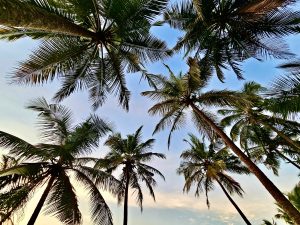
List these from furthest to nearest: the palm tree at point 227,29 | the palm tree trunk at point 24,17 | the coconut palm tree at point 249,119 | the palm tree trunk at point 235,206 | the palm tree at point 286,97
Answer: the palm tree trunk at point 235,206 → the coconut palm tree at point 249,119 → the palm tree at point 227,29 → the palm tree at point 286,97 → the palm tree trunk at point 24,17

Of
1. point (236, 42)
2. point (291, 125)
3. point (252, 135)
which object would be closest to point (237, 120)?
point (252, 135)

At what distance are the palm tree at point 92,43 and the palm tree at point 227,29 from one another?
3500 millimetres

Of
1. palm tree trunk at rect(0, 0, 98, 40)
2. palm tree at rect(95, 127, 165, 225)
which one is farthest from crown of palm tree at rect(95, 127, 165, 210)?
palm tree trunk at rect(0, 0, 98, 40)

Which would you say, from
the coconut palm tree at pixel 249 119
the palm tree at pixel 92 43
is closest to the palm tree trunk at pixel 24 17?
the palm tree at pixel 92 43

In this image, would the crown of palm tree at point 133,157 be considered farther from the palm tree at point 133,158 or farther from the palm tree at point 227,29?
the palm tree at point 227,29

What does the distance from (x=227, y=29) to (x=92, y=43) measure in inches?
321

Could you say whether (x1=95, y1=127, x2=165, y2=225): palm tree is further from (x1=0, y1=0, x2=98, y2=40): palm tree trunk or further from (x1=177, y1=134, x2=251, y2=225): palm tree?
(x1=0, y1=0, x2=98, y2=40): palm tree trunk

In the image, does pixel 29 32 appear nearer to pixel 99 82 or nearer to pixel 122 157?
pixel 99 82

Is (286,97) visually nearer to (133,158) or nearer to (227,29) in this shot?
(227,29)

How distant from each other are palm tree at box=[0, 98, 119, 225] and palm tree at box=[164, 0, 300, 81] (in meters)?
6.90

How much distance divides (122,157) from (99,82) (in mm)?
11645

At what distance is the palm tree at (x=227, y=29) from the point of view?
1545 cm

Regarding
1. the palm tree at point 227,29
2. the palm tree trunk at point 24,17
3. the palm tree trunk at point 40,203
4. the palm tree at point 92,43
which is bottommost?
the palm tree trunk at point 40,203

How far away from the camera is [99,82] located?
1389 centimetres
